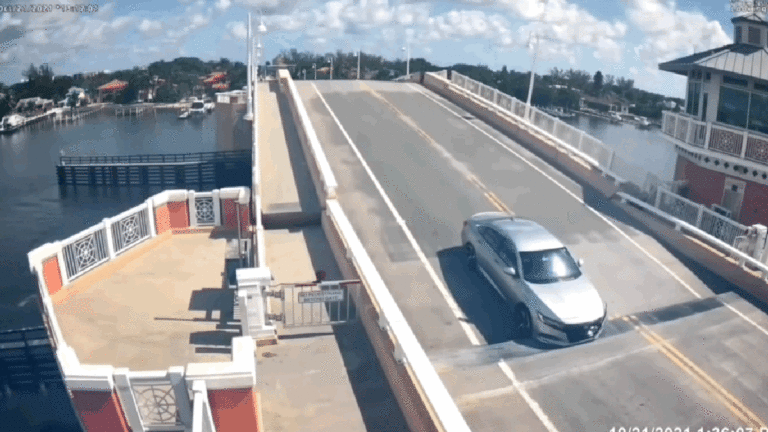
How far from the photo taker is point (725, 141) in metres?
18.4

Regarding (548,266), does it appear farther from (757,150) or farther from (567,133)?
(567,133)

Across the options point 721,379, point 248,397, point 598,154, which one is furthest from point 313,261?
point 598,154

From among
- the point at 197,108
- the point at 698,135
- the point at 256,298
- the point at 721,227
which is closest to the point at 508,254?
the point at 256,298

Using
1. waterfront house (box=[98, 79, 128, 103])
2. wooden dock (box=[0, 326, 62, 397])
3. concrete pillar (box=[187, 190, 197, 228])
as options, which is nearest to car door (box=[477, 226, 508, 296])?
concrete pillar (box=[187, 190, 197, 228])

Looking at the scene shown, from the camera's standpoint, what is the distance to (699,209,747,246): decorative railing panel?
15.8 m

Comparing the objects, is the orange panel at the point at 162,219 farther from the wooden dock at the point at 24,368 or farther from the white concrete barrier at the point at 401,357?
the white concrete barrier at the point at 401,357

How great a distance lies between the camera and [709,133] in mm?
18750

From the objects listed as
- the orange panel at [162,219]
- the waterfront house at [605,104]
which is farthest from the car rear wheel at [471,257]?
the waterfront house at [605,104]

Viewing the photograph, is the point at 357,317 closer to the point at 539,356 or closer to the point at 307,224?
the point at 539,356

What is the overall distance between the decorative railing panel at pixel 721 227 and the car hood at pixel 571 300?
19.3ft

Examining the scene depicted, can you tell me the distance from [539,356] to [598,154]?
1210cm

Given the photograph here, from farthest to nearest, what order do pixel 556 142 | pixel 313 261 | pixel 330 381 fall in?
1. pixel 556 142
2. pixel 313 261
3. pixel 330 381

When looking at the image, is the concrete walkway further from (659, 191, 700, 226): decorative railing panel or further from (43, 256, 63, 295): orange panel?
(659, 191, 700, 226): decorative railing panel

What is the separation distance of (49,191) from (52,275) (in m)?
51.0
